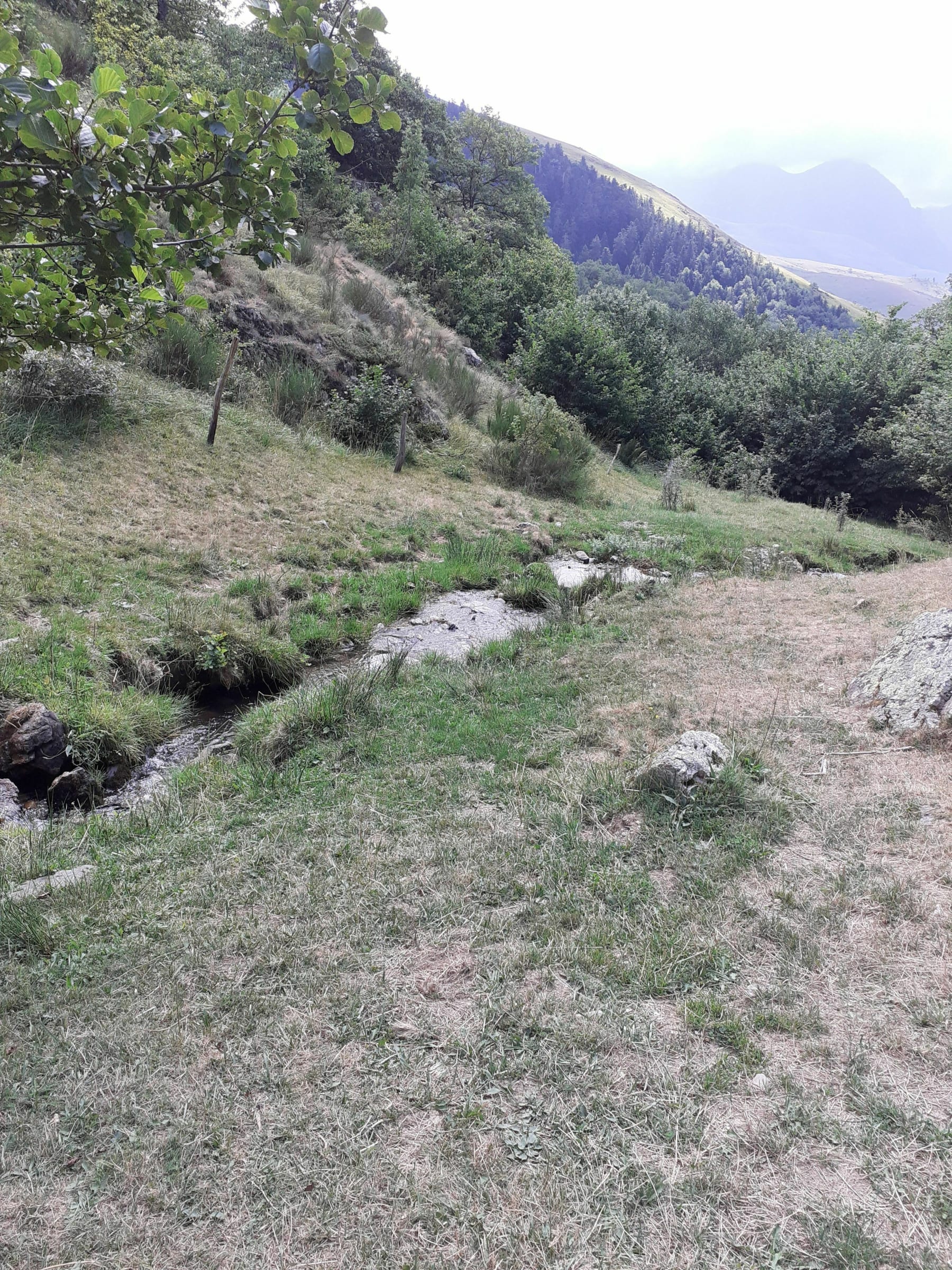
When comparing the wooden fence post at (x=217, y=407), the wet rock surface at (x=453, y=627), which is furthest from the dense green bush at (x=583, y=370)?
the wet rock surface at (x=453, y=627)

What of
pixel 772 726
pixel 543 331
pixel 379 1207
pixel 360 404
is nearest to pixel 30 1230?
pixel 379 1207

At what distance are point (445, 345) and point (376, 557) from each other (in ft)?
45.9

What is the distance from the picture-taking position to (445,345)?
20.8 m

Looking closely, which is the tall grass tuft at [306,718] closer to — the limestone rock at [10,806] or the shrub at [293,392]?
the limestone rock at [10,806]

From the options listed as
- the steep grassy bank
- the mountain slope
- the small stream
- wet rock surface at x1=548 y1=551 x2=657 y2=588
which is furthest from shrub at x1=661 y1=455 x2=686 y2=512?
the mountain slope

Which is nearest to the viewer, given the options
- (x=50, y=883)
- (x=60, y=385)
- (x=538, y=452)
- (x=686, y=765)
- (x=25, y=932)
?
(x=25, y=932)

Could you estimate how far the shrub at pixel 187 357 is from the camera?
38.8 ft

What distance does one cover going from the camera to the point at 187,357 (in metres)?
12.2

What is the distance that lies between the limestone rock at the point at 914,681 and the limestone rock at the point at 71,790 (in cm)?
589

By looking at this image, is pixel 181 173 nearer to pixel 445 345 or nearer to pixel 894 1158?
pixel 894 1158

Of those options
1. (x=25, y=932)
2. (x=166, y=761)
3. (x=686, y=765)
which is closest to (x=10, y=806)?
(x=166, y=761)

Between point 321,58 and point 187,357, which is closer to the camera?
point 321,58

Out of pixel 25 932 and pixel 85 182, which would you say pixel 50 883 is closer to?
pixel 25 932

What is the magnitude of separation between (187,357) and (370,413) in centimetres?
379
